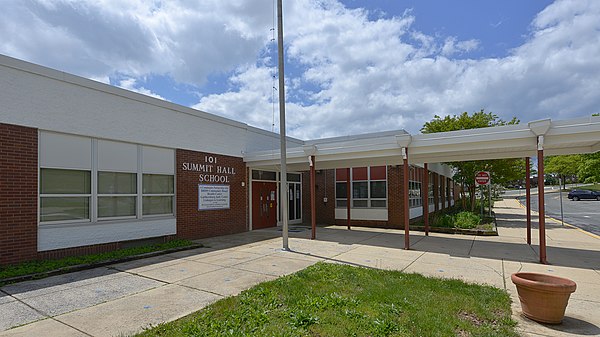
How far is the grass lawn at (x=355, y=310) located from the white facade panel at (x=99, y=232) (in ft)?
19.2

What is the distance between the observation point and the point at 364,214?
17656mm

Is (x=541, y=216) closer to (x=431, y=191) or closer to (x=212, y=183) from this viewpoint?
(x=212, y=183)

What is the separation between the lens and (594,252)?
34.6 feet

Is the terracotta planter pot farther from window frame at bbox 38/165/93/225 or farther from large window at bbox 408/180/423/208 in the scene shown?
large window at bbox 408/180/423/208

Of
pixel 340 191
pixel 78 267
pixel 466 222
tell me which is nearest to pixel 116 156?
pixel 78 267

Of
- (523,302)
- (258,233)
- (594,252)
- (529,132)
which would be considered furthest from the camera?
(258,233)

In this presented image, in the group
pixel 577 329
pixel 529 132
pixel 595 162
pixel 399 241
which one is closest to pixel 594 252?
pixel 529 132

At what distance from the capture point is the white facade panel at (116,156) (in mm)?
10023

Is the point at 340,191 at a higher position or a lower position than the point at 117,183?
lower

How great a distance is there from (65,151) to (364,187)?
13.2m

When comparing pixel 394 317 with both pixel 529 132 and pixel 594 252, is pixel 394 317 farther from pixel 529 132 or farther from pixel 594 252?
pixel 594 252

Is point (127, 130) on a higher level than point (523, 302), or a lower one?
higher

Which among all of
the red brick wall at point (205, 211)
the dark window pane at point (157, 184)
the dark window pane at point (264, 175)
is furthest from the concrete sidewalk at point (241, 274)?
the dark window pane at point (264, 175)

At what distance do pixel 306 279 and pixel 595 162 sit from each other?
4733cm
